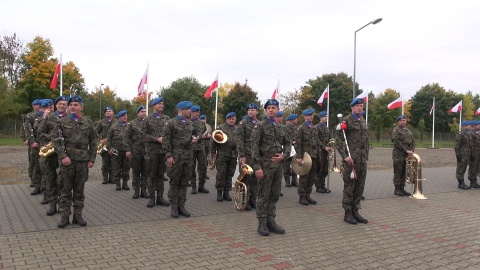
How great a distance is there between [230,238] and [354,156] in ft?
9.95

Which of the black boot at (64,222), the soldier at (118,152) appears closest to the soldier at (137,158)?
the soldier at (118,152)

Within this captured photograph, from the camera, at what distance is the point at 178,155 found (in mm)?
7652

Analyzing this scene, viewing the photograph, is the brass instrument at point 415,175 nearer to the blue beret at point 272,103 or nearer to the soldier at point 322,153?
the soldier at point 322,153

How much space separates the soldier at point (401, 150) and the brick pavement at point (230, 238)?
1582 millimetres

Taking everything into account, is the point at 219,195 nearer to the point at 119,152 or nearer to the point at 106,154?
the point at 119,152

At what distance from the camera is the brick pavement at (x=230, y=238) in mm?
5141

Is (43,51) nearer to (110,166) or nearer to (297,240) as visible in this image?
(110,166)

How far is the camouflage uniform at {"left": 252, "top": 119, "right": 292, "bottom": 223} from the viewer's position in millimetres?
6648

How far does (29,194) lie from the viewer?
9594mm

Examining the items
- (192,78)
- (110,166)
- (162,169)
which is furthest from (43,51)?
(162,169)

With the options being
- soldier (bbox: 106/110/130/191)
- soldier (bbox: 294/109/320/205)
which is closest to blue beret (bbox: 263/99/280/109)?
soldier (bbox: 294/109/320/205)

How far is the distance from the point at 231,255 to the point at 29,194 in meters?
6.59

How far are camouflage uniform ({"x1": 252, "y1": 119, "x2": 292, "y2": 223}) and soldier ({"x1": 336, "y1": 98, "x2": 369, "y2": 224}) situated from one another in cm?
146

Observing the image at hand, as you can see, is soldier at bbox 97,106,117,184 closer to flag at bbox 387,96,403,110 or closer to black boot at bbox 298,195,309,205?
black boot at bbox 298,195,309,205
